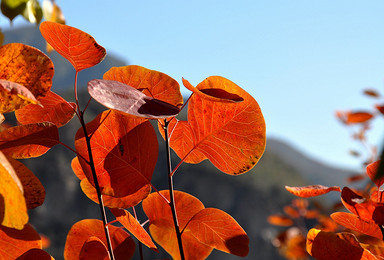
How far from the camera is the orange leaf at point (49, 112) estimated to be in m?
0.36

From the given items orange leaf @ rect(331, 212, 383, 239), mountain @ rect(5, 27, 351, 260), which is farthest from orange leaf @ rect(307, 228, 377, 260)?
mountain @ rect(5, 27, 351, 260)

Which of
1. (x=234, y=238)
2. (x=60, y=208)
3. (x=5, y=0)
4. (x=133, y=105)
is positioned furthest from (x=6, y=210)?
(x=60, y=208)

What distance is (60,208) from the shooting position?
20.1 ft

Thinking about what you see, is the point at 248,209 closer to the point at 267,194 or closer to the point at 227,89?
the point at 267,194

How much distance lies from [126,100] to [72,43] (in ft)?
0.30

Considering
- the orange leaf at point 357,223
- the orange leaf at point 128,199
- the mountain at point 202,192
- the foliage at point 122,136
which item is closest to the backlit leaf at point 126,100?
the foliage at point 122,136

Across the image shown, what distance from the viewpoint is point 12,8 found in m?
0.56

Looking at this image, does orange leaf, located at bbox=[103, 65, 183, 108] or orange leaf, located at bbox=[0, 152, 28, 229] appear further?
orange leaf, located at bbox=[103, 65, 183, 108]

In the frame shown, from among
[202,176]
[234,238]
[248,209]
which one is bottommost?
[248,209]

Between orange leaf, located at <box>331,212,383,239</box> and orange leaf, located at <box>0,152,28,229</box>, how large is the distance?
0.29 metres

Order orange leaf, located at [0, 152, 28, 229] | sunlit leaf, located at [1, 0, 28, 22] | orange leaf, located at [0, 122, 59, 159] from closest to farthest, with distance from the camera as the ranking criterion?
orange leaf, located at [0, 152, 28, 229] → orange leaf, located at [0, 122, 59, 159] → sunlit leaf, located at [1, 0, 28, 22]

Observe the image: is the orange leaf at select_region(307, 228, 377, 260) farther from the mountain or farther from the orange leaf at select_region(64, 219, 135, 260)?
the mountain

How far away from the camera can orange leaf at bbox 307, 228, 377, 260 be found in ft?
1.16

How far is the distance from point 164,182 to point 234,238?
5847 mm
